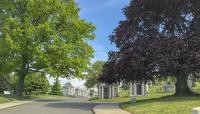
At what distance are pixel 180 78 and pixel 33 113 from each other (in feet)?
56.0

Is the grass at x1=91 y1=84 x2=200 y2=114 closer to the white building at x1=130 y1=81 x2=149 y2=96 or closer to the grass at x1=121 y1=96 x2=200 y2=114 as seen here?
the grass at x1=121 y1=96 x2=200 y2=114

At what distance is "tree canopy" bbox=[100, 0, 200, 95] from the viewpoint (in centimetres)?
3378

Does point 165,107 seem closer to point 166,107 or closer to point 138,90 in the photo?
point 166,107

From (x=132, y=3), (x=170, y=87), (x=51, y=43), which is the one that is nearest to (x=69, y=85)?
(x=170, y=87)

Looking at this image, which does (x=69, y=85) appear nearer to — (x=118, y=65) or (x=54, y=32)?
(x=54, y=32)

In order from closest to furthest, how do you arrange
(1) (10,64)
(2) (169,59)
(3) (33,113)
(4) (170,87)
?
(3) (33,113), (2) (169,59), (1) (10,64), (4) (170,87)

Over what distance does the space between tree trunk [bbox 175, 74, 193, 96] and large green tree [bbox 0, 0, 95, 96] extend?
48.0ft

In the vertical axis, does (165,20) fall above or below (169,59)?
above

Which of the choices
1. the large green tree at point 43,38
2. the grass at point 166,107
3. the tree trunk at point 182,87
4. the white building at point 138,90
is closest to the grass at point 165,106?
the grass at point 166,107

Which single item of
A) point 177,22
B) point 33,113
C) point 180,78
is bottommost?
point 33,113

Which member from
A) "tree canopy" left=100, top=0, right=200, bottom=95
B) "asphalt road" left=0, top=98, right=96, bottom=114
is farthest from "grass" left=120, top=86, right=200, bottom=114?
"tree canopy" left=100, top=0, right=200, bottom=95

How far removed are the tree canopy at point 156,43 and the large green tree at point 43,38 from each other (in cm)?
1044

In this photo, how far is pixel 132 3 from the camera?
3825 centimetres

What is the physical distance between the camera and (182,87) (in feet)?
121
